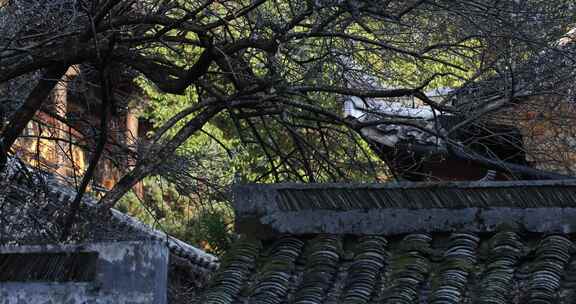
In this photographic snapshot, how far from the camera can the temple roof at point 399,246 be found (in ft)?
14.5

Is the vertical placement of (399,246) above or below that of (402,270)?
above

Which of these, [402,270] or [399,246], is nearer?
[402,270]

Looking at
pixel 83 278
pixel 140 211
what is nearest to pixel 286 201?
pixel 83 278

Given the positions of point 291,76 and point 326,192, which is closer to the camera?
point 326,192

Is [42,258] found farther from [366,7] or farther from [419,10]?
[419,10]

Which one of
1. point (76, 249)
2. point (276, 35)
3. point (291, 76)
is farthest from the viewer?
point (291, 76)

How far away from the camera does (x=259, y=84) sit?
7656mm

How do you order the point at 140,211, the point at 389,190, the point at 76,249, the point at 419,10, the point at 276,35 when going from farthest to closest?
the point at 140,211
the point at 419,10
the point at 276,35
the point at 389,190
the point at 76,249

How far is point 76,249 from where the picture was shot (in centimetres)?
455

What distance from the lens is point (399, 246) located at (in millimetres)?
4926

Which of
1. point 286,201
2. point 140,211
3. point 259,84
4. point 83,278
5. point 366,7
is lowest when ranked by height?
point 83,278

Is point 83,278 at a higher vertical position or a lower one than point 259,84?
lower

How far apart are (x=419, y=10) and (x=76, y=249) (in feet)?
15.0

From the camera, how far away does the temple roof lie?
14.5 feet
